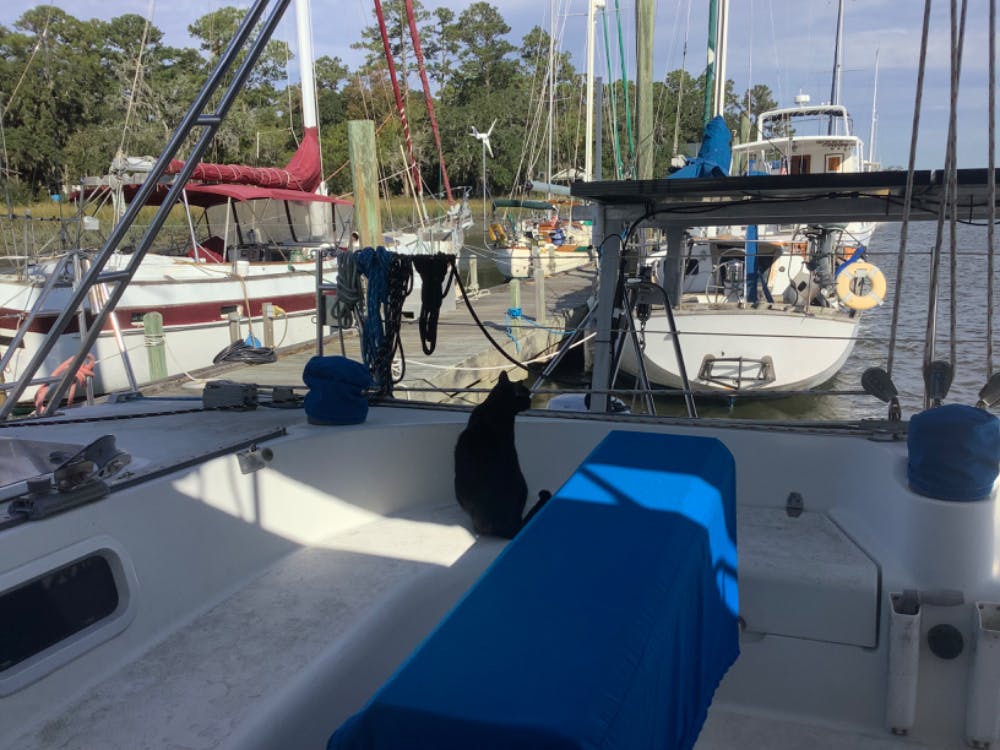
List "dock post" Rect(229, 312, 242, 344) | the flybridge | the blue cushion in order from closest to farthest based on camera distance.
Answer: the flybridge → the blue cushion → "dock post" Rect(229, 312, 242, 344)

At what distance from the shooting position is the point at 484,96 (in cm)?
5725

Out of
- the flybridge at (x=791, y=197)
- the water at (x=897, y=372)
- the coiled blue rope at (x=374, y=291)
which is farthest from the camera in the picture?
the water at (x=897, y=372)

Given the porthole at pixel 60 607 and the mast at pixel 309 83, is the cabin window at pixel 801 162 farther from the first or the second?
the porthole at pixel 60 607

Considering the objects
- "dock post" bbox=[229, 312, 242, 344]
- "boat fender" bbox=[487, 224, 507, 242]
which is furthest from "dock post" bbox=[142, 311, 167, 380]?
"boat fender" bbox=[487, 224, 507, 242]

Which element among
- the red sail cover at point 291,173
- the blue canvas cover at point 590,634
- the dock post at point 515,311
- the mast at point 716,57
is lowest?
the dock post at point 515,311

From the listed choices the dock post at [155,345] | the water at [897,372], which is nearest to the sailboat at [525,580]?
the water at [897,372]

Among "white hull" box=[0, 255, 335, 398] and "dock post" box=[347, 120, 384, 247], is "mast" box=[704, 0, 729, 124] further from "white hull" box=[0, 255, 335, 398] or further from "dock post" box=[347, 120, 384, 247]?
"white hull" box=[0, 255, 335, 398]

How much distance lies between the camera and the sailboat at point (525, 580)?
1543 mm

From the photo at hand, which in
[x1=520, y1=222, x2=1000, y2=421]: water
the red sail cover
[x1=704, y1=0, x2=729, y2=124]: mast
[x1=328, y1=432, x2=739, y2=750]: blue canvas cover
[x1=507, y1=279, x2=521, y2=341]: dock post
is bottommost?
[x1=520, y1=222, x2=1000, y2=421]: water

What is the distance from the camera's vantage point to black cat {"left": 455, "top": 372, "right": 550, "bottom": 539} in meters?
3.22

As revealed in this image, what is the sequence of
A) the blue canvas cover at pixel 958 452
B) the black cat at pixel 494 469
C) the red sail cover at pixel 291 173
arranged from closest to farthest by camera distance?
the blue canvas cover at pixel 958 452
the black cat at pixel 494 469
the red sail cover at pixel 291 173

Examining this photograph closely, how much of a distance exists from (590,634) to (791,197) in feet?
8.94

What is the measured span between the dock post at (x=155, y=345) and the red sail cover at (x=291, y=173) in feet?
13.1

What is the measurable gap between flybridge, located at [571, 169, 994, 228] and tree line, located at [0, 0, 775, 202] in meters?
13.4
